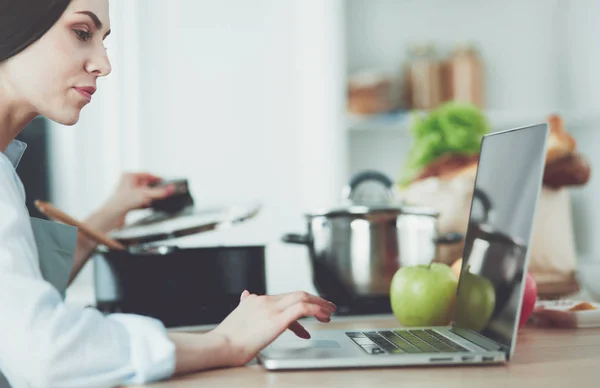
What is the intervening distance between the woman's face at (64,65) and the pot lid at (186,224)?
1.22ft

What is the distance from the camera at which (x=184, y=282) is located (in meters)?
1.12

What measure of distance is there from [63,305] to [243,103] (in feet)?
7.22

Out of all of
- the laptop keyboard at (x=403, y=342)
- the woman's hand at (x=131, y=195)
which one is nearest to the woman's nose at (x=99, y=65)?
the laptop keyboard at (x=403, y=342)

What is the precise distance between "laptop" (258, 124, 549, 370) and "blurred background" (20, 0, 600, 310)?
143 cm

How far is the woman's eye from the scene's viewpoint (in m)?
0.86

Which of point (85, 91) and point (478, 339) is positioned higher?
point (85, 91)

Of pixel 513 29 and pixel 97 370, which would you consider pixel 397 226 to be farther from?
pixel 513 29

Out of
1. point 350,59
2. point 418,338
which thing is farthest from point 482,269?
point 350,59

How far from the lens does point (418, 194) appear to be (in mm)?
1605

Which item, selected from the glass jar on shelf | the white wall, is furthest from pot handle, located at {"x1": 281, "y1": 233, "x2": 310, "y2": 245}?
the glass jar on shelf

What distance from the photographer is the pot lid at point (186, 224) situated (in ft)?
3.96

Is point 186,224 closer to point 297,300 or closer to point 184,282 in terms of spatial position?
point 184,282

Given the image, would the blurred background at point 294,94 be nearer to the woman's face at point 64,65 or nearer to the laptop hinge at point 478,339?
the laptop hinge at point 478,339

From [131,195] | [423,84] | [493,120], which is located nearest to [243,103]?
[423,84]
